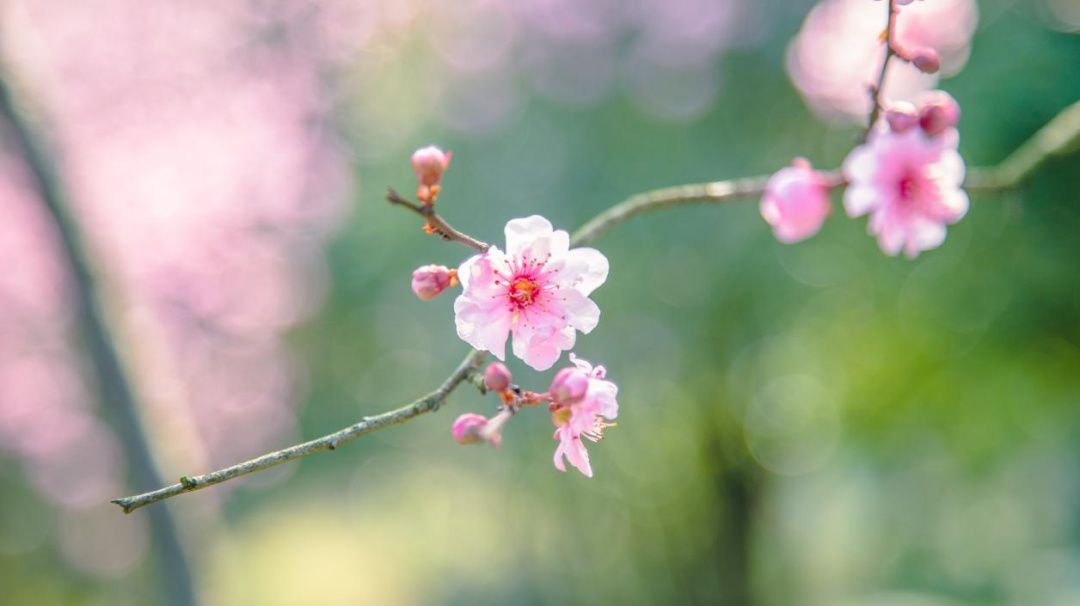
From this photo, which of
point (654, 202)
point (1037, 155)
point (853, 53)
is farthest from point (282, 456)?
point (853, 53)

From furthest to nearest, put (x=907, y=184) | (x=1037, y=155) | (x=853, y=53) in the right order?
(x=853, y=53) → (x=1037, y=155) → (x=907, y=184)

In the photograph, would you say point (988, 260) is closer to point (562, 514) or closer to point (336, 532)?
point (562, 514)

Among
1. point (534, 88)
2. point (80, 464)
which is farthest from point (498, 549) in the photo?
point (534, 88)

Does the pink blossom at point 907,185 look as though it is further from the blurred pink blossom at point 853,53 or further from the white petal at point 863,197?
the blurred pink blossom at point 853,53

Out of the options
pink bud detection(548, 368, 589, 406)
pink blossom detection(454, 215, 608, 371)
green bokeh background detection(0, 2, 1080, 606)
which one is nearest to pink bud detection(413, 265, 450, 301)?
pink blossom detection(454, 215, 608, 371)

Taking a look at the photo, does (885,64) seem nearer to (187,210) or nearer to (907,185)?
(907,185)

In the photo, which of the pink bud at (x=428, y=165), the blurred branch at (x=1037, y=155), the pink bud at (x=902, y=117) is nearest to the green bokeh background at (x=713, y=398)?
the blurred branch at (x=1037, y=155)

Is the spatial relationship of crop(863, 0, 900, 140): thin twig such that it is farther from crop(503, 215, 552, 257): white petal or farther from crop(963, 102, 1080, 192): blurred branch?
crop(503, 215, 552, 257): white petal
